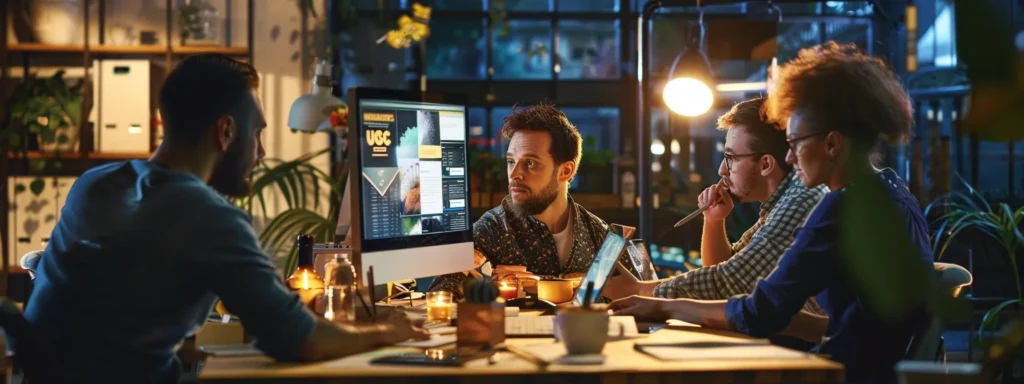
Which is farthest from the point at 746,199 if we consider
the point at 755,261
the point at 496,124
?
the point at 496,124

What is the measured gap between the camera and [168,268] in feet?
5.60

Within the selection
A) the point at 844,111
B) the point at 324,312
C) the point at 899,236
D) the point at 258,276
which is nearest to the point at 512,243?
the point at 324,312

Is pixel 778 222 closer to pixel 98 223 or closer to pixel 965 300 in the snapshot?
pixel 98 223

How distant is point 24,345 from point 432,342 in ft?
2.28

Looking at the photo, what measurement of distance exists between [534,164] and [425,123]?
822 mm

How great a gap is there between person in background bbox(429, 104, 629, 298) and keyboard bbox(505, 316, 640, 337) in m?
0.96

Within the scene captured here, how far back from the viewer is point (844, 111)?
6.88ft

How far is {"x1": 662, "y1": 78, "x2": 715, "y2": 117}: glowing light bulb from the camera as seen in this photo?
4.60m

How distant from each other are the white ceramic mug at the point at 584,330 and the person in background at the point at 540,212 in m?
1.39

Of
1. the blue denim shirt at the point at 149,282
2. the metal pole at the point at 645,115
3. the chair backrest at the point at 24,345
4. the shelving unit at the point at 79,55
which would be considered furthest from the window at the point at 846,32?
the chair backrest at the point at 24,345

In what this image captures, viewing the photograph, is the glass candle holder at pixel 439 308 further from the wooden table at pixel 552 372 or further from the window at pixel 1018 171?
the window at pixel 1018 171

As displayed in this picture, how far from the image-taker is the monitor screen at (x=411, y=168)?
2258 mm

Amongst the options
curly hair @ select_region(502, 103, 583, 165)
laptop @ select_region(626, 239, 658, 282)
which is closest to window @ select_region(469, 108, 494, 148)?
curly hair @ select_region(502, 103, 583, 165)

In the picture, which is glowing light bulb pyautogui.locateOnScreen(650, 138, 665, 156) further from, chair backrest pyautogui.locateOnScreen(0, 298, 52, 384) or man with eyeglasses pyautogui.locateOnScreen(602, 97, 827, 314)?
chair backrest pyautogui.locateOnScreen(0, 298, 52, 384)
